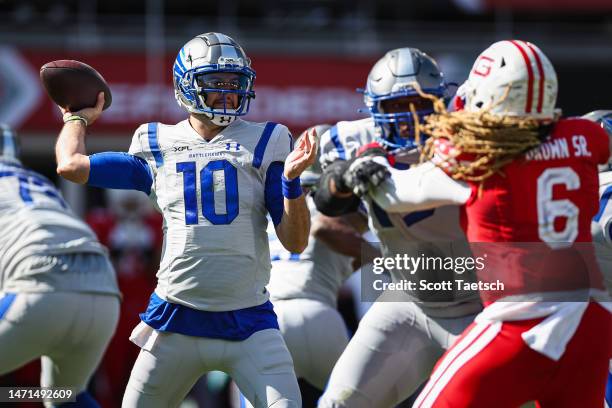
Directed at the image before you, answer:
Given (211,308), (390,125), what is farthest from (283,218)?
(390,125)

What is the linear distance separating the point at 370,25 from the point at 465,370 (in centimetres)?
1104

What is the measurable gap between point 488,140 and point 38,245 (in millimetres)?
2622

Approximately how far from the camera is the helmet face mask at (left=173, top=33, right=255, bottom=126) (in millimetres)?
4215

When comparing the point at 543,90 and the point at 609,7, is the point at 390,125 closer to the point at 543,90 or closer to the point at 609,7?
the point at 543,90

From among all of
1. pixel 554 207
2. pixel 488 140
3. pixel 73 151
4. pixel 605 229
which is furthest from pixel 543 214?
pixel 73 151

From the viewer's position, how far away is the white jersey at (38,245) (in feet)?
17.1

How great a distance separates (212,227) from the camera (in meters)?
4.08

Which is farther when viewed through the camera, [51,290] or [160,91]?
[160,91]

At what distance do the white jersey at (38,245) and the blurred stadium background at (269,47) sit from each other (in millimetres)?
5536

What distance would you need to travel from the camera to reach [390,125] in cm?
452

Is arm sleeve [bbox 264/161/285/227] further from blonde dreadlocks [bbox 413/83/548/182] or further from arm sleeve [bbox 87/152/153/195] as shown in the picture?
blonde dreadlocks [bbox 413/83/548/182]

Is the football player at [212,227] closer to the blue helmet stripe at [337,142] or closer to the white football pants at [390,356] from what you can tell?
the white football pants at [390,356]

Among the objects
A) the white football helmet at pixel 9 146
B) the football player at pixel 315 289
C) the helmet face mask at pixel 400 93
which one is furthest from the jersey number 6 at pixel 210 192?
the white football helmet at pixel 9 146

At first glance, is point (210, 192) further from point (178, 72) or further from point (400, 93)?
point (400, 93)
